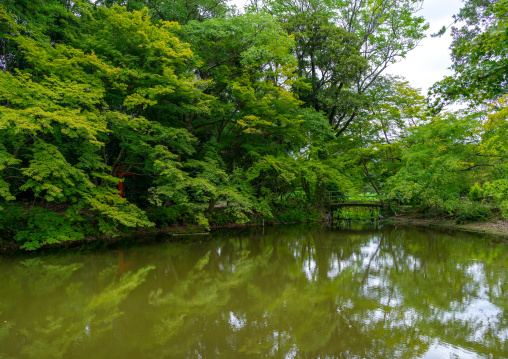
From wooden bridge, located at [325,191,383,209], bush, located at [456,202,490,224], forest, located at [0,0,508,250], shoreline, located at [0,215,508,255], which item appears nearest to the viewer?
forest, located at [0,0,508,250]

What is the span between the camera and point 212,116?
1321 cm

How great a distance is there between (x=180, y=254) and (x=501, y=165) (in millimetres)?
11547

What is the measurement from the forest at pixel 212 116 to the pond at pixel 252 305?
2.54m

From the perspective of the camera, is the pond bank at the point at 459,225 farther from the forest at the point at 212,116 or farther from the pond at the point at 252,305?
the pond at the point at 252,305

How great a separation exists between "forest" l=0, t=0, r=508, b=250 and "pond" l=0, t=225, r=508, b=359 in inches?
99.8

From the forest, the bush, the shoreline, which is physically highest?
the forest

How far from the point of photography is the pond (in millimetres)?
3379

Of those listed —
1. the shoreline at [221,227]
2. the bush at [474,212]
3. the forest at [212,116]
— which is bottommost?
the shoreline at [221,227]

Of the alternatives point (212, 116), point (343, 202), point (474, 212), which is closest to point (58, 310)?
point (212, 116)

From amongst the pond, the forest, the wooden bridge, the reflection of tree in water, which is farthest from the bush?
the reflection of tree in water

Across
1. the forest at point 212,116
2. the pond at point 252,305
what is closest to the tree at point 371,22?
the forest at point 212,116

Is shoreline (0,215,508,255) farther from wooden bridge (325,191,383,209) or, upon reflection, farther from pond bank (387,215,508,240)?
wooden bridge (325,191,383,209)

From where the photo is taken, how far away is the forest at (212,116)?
7977 mm

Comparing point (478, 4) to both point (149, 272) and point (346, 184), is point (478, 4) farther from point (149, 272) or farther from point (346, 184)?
point (149, 272)
